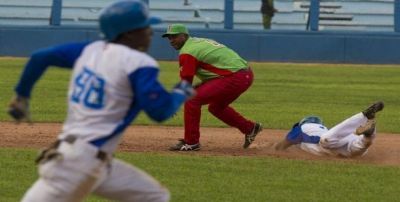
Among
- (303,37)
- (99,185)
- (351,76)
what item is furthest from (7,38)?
(99,185)

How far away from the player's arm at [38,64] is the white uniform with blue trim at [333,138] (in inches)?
227

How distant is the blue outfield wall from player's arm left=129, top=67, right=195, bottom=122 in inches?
970

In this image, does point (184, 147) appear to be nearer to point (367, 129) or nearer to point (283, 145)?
point (283, 145)

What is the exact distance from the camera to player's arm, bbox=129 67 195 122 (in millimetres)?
5562

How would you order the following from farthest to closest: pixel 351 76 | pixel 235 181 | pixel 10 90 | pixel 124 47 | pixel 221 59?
pixel 351 76
pixel 10 90
pixel 221 59
pixel 235 181
pixel 124 47

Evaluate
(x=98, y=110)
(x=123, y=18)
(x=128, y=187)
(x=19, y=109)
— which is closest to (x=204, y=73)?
(x=19, y=109)

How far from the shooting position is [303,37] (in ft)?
→ 101

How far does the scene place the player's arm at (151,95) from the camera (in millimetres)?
5562

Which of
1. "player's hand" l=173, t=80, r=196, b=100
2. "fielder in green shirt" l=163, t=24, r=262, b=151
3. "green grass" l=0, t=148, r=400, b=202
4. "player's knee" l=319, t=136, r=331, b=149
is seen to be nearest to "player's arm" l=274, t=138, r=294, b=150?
"player's knee" l=319, t=136, r=331, b=149

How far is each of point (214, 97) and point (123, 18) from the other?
6.41 m

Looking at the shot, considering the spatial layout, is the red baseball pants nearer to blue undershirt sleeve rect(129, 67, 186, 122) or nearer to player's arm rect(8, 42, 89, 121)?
player's arm rect(8, 42, 89, 121)

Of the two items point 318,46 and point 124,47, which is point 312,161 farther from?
point 318,46

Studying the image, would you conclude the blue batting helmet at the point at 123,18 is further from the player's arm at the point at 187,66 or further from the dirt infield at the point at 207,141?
the dirt infield at the point at 207,141

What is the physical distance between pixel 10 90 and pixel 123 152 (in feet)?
27.6
